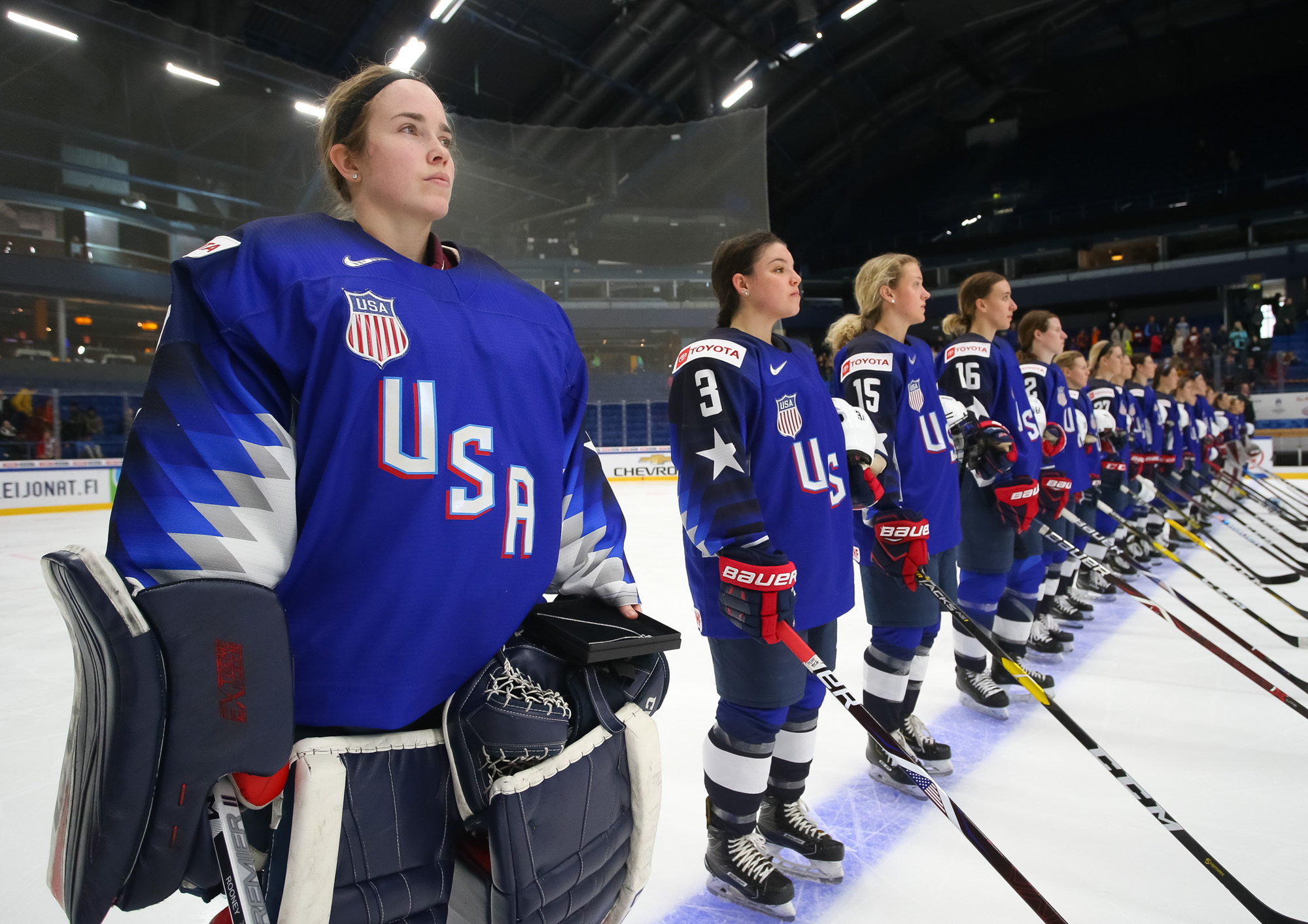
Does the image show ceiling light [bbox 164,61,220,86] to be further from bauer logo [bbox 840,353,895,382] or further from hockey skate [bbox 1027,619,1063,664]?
hockey skate [bbox 1027,619,1063,664]

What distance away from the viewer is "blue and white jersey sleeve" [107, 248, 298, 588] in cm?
63

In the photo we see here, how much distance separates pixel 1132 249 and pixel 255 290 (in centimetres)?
2220

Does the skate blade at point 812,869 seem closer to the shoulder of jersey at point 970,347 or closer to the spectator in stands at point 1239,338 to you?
the shoulder of jersey at point 970,347

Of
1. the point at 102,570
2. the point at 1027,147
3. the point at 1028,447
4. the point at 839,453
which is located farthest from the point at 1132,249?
the point at 102,570

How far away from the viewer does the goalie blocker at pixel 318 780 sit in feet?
1.88

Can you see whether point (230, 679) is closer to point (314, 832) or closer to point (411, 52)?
point (314, 832)

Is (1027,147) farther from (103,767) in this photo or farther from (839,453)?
(103,767)

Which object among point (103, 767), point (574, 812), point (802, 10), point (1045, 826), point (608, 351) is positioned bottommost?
point (1045, 826)

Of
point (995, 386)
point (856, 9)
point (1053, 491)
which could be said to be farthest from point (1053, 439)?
point (856, 9)

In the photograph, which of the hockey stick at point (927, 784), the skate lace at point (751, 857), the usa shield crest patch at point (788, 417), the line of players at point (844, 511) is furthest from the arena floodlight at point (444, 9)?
the skate lace at point (751, 857)

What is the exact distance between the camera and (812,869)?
5.05 feet

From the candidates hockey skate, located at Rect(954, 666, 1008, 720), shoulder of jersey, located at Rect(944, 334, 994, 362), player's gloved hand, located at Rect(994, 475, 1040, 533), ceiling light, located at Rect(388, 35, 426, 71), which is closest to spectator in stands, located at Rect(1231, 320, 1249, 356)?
ceiling light, located at Rect(388, 35, 426, 71)

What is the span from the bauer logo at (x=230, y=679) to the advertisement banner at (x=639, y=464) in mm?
9522

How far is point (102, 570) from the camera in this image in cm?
55
